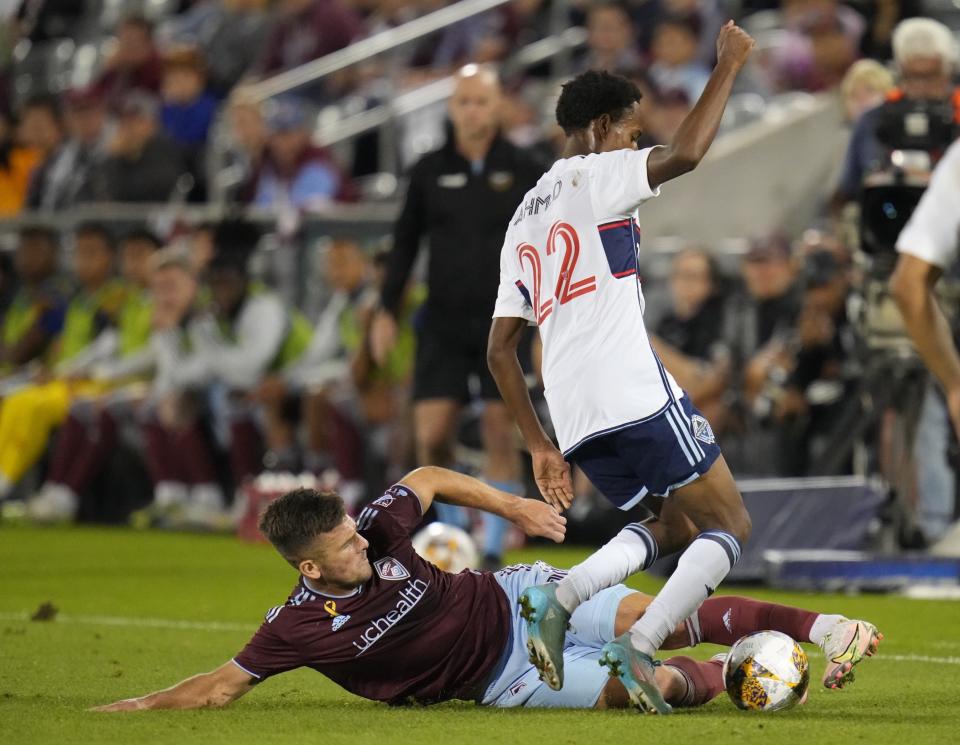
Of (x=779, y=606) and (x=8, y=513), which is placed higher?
(x=779, y=606)

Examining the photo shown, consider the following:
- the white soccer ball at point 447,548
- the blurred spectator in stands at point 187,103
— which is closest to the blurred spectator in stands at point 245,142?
the blurred spectator in stands at point 187,103

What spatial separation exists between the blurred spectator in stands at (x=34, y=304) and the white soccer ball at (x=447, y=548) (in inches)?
302

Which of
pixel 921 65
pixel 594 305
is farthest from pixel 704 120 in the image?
pixel 921 65

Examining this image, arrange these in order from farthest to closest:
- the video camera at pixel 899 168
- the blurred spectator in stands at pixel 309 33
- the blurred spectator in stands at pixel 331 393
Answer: the blurred spectator in stands at pixel 309 33
the blurred spectator in stands at pixel 331 393
the video camera at pixel 899 168

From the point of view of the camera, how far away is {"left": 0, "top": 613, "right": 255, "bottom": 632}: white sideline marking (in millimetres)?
8812

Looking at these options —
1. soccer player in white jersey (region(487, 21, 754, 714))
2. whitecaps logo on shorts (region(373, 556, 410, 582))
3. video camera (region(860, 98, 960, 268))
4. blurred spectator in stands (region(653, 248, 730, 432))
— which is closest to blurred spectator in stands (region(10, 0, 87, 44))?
blurred spectator in stands (region(653, 248, 730, 432))

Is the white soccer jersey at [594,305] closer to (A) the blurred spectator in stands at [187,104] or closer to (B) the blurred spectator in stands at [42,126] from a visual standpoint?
(A) the blurred spectator in stands at [187,104]

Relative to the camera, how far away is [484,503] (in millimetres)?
6195

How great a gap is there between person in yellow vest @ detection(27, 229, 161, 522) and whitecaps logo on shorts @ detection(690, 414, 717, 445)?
9638 millimetres

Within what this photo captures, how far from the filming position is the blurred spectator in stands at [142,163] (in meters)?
16.8

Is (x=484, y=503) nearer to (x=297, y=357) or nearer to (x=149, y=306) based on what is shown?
(x=297, y=357)

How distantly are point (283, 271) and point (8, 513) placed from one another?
310 centimetres

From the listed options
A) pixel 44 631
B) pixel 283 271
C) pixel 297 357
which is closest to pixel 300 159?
pixel 283 271

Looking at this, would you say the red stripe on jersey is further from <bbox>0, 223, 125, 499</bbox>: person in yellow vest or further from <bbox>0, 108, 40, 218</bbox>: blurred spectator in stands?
<bbox>0, 108, 40, 218</bbox>: blurred spectator in stands
